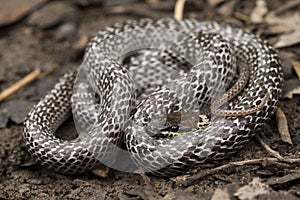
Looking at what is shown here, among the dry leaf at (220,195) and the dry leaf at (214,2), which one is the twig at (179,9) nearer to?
the dry leaf at (214,2)

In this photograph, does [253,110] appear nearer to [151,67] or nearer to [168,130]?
[168,130]

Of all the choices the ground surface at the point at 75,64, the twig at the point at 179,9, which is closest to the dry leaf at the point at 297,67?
the ground surface at the point at 75,64

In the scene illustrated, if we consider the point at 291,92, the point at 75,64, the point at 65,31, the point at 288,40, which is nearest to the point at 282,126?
the point at 291,92

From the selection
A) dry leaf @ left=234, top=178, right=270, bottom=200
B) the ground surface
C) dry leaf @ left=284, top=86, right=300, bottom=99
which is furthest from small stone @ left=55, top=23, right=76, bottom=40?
dry leaf @ left=234, top=178, right=270, bottom=200

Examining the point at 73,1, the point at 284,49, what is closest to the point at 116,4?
the point at 73,1

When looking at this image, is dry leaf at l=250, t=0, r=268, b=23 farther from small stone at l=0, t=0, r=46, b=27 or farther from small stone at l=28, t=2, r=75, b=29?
small stone at l=0, t=0, r=46, b=27

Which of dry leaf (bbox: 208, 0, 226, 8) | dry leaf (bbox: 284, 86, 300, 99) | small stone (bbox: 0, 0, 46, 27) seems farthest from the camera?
small stone (bbox: 0, 0, 46, 27)
